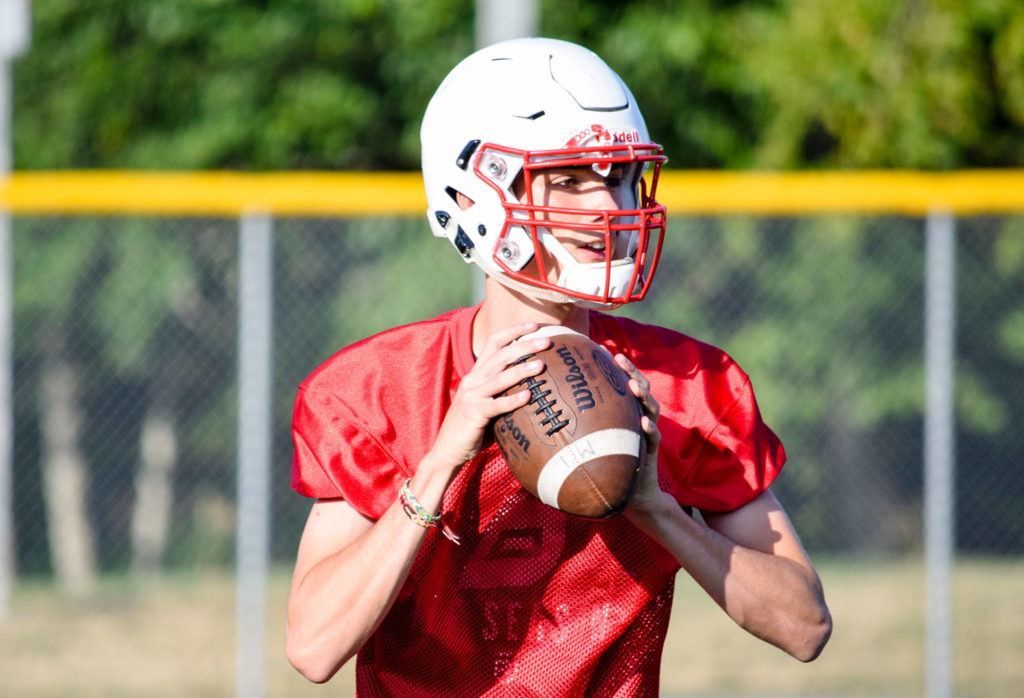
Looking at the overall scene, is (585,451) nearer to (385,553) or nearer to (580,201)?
(385,553)

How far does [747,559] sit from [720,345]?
5.00 metres

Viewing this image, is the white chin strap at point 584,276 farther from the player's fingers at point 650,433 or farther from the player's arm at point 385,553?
the player's fingers at point 650,433

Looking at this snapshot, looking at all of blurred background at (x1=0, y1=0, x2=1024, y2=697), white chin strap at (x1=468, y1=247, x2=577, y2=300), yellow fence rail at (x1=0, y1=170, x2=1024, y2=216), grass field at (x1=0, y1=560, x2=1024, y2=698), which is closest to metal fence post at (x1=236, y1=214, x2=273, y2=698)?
blurred background at (x1=0, y1=0, x2=1024, y2=697)

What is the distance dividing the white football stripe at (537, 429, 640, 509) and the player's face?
37 centimetres

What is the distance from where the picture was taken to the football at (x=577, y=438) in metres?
1.86

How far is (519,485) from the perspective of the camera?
2141mm

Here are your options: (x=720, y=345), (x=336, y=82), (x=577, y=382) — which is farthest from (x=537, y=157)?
(x=336, y=82)

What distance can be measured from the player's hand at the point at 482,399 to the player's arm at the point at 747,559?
0.17 meters

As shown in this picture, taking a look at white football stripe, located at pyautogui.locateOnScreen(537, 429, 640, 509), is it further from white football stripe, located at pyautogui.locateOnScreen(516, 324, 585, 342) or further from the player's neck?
the player's neck

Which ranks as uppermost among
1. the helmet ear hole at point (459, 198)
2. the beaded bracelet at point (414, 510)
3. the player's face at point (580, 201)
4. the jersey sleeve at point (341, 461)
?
the player's face at point (580, 201)

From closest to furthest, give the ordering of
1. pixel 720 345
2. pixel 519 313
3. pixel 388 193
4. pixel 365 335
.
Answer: pixel 519 313 → pixel 388 193 → pixel 720 345 → pixel 365 335

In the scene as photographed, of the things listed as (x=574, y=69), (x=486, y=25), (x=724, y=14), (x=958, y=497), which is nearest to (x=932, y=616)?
(x=958, y=497)

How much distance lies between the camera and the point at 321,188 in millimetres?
5797

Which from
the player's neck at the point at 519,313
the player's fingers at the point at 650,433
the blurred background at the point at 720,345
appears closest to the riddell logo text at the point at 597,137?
the player's neck at the point at 519,313
